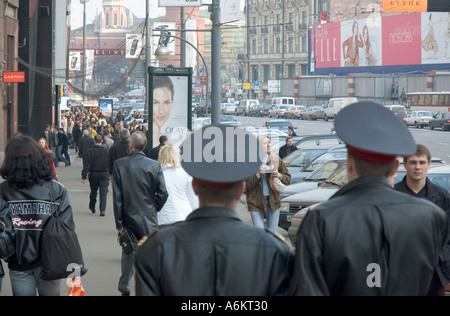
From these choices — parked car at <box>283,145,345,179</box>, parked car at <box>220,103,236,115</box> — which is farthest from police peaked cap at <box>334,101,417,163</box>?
parked car at <box>220,103,236,115</box>

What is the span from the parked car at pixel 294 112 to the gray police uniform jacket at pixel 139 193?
69453 mm

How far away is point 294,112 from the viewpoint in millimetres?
77750

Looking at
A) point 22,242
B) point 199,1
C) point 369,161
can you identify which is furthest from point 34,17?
point 369,161

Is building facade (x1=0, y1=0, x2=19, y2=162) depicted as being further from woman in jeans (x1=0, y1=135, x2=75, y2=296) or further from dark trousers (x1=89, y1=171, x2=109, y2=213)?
woman in jeans (x1=0, y1=135, x2=75, y2=296)

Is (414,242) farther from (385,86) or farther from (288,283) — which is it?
(385,86)

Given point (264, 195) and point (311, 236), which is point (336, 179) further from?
point (311, 236)

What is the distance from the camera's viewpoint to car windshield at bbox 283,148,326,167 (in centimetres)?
1999

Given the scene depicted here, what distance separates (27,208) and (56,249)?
1.12 feet

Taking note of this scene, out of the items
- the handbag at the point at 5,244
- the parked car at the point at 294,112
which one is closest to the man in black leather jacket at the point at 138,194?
the handbag at the point at 5,244

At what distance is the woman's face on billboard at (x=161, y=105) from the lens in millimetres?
17714

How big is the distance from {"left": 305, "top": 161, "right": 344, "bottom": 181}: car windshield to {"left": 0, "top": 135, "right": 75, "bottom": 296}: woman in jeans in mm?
10593

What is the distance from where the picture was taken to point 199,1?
17812 millimetres

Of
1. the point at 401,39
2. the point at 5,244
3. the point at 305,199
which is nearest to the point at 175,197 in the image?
the point at 5,244

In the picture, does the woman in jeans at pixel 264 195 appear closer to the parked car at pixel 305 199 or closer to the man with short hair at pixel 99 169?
the parked car at pixel 305 199
